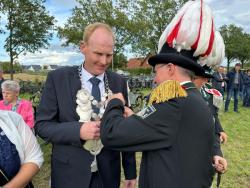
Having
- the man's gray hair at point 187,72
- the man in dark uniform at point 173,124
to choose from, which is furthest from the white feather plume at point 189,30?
the man's gray hair at point 187,72

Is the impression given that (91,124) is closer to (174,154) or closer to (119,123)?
(119,123)

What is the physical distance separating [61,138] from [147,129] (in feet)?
2.55

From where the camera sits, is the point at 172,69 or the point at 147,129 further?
the point at 172,69

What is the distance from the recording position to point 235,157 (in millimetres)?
8000

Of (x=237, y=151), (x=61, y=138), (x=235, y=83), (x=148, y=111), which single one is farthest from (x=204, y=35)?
(x=235, y=83)

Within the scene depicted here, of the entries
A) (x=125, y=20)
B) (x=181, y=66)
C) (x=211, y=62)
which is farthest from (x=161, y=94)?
(x=125, y=20)

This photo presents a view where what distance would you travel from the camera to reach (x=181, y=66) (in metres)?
2.20

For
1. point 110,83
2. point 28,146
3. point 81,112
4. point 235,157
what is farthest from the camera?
point 235,157

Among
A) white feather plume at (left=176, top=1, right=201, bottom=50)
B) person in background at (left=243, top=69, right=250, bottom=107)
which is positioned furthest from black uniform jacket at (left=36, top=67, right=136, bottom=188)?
person in background at (left=243, top=69, right=250, bottom=107)

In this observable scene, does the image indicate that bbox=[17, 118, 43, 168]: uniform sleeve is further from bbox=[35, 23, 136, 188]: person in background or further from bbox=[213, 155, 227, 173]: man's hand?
bbox=[213, 155, 227, 173]: man's hand

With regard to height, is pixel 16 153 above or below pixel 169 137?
below

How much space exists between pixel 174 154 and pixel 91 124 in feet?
2.01

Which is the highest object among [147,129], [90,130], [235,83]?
[147,129]

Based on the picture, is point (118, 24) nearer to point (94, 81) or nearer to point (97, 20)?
point (97, 20)
